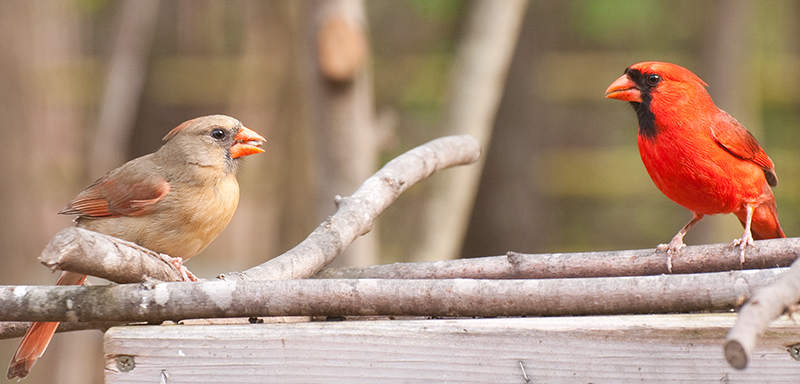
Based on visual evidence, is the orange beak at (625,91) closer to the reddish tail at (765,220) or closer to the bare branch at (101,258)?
the reddish tail at (765,220)

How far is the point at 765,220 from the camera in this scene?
2.79 meters

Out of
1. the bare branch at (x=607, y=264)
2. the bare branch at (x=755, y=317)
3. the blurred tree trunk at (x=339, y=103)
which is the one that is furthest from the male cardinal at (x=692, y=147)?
the blurred tree trunk at (x=339, y=103)

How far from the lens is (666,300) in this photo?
5.76 ft

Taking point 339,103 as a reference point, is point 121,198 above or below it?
below

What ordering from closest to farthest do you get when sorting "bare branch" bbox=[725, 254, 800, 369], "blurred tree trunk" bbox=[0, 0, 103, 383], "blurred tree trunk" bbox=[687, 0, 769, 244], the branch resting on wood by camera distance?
"bare branch" bbox=[725, 254, 800, 369] → the branch resting on wood → "blurred tree trunk" bbox=[0, 0, 103, 383] → "blurred tree trunk" bbox=[687, 0, 769, 244]

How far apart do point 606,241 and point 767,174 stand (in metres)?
7.85

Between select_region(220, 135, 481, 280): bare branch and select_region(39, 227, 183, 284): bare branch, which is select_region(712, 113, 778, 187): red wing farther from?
select_region(39, 227, 183, 284): bare branch

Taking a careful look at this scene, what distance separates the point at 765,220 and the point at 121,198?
219 centimetres

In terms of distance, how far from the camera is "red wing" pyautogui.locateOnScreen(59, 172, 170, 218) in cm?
265

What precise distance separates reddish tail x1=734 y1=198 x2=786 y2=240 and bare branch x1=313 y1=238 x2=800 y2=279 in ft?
1.72

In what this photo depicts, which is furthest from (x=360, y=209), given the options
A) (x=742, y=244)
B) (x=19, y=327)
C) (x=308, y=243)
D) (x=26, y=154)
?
(x=26, y=154)

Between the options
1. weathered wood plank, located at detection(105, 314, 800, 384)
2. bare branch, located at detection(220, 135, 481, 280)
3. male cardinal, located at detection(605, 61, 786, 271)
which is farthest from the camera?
male cardinal, located at detection(605, 61, 786, 271)

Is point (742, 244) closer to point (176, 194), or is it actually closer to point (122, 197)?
point (176, 194)

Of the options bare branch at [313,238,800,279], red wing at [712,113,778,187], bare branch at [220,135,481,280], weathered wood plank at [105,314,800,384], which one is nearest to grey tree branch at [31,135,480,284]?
bare branch at [220,135,481,280]
